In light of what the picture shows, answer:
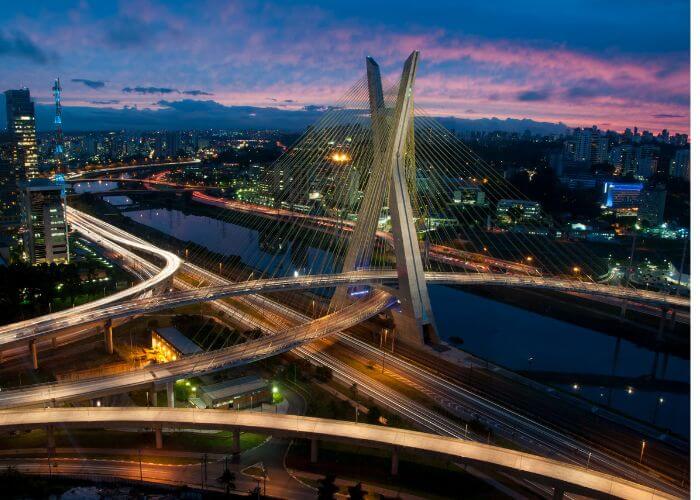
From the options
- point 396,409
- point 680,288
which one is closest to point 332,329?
point 396,409

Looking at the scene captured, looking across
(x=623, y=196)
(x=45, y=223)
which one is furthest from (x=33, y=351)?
(x=623, y=196)

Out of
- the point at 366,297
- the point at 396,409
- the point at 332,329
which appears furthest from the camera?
the point at 366,297

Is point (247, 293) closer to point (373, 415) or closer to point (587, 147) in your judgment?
point (373, 415)

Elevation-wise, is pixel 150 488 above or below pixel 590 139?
below

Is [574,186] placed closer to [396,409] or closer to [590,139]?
[590,139]

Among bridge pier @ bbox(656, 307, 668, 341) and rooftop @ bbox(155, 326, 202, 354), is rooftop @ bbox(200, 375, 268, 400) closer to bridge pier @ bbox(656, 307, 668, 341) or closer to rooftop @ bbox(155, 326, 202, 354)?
rooftop @ bbox(155, 326, 202, 354)

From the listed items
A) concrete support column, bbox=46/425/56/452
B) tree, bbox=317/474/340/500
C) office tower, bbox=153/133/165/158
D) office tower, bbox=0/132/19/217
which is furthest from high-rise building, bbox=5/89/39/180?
tree, bbox=317/474/340/500
